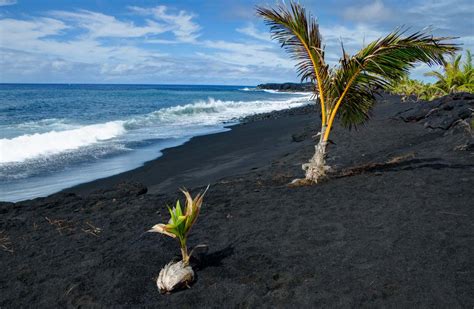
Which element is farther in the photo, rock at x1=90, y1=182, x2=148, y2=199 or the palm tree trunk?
rock at x1=90, y1=182, x2=148, y2=199

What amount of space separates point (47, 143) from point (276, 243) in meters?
13.0

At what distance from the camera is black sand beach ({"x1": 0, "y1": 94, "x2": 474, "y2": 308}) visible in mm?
3299

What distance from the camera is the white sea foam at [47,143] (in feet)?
42.3

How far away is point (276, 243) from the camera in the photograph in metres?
4.18

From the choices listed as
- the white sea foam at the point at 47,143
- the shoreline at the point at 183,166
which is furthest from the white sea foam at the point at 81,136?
the shoreline at the point at 183,166

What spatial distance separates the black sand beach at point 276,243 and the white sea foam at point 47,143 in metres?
7.05

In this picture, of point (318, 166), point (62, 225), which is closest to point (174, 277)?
point (62, 225)

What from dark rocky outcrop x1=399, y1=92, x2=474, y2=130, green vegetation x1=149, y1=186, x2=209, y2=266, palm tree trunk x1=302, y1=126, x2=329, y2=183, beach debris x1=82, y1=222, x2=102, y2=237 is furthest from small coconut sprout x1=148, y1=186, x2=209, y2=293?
dark rocky outcrop x1=399, y1=92, x2=474, y2=130

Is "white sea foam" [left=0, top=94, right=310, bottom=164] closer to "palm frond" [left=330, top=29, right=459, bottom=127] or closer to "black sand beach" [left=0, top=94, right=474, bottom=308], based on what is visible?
"black sand beach" [left=0, top=94, right=474, bottom=308]

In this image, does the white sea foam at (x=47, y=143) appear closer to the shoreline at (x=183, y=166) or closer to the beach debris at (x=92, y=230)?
the shoreline at (x=183, y=166)

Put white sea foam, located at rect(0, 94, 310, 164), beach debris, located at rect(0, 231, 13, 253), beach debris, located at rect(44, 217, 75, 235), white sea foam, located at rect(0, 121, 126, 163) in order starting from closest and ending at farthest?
beach debris, located at rect(0, 231, 13, 253) → beach debris, located at rect(44, 217, 75, 235) → white sea foam, located at rect(0, 121, 126, 163) → white sea foam, located at rect(0, 94, 310, 164)

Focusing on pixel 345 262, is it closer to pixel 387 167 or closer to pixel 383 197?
pixel 383 197

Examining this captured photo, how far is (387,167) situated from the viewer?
6.84 metres

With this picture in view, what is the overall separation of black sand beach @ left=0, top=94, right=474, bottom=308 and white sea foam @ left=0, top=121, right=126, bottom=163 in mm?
7052
